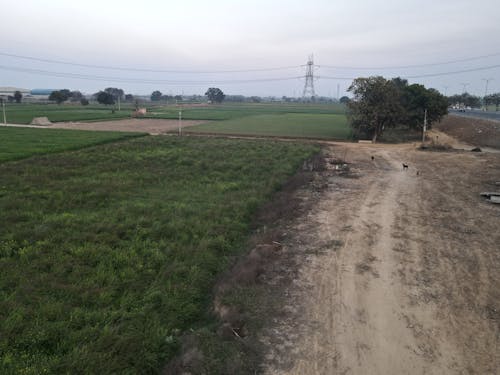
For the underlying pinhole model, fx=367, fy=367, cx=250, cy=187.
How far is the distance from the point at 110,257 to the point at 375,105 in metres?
32.1

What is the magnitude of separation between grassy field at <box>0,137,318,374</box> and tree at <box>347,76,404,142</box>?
2060 centimetres

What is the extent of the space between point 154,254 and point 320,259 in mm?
4202

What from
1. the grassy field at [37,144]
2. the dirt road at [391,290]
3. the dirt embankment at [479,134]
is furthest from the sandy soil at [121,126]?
the dirt road at [391,290]

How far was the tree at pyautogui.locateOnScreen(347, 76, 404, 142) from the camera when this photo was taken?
35.0 m

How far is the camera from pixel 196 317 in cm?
704

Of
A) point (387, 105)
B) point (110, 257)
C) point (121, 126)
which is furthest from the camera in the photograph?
point (121, 126)

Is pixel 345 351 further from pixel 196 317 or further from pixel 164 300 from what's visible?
pixel 164 300

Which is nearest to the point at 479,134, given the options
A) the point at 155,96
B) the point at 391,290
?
the point at 391,290

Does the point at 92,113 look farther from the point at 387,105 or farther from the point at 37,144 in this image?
the point at 387,105

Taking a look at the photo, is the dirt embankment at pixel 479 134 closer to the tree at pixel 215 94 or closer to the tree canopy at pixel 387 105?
the tree canopy at pixel 387 105

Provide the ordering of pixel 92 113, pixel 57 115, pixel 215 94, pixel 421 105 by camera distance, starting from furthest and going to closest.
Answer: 1. pixel 215 94
2. pixel 92 113
3. pixel 57 115
4. pixel 421 105

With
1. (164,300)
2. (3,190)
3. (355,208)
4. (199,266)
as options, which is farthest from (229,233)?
(3,190)

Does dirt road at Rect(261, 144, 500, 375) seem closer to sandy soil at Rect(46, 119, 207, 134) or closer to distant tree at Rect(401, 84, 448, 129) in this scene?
distant tree at Rect(401, 84, 448, 129)

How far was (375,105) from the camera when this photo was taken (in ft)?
116
